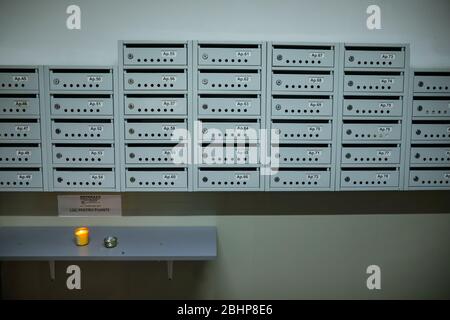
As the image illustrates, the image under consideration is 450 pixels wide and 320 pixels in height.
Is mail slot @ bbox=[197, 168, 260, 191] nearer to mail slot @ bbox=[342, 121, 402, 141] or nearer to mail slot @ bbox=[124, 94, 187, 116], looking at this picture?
mail slot @ bbox=[124, 94, 187, 116]

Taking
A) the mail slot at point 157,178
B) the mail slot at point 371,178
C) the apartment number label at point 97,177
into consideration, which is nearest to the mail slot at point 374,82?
the mail slot at point 371,178

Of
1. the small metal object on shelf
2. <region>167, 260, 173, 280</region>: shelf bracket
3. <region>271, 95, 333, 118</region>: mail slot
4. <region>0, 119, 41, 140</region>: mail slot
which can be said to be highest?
<region>271, 95, 333, 118</region>: mail slot

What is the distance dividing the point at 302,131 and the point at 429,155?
599 mm

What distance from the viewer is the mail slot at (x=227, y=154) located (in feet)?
4.13

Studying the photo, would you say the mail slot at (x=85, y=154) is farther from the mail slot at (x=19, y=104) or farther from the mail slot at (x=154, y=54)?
the mail slot at (x=154, y=54)

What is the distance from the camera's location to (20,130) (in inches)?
49.2

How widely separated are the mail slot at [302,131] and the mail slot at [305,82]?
0.15 metres

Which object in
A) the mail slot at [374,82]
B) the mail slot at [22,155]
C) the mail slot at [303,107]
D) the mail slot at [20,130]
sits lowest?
the mail slot at [22,155]

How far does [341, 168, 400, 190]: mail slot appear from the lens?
1287 mm

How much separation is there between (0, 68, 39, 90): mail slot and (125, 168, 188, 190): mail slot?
57cm

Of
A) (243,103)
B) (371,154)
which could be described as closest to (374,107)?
(371,154)

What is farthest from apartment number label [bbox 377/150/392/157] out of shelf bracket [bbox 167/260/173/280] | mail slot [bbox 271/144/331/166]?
shelf bracket [bbox 167/260/173/280]

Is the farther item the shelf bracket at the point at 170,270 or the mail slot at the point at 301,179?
the shelf bracket at the point at 170,270
